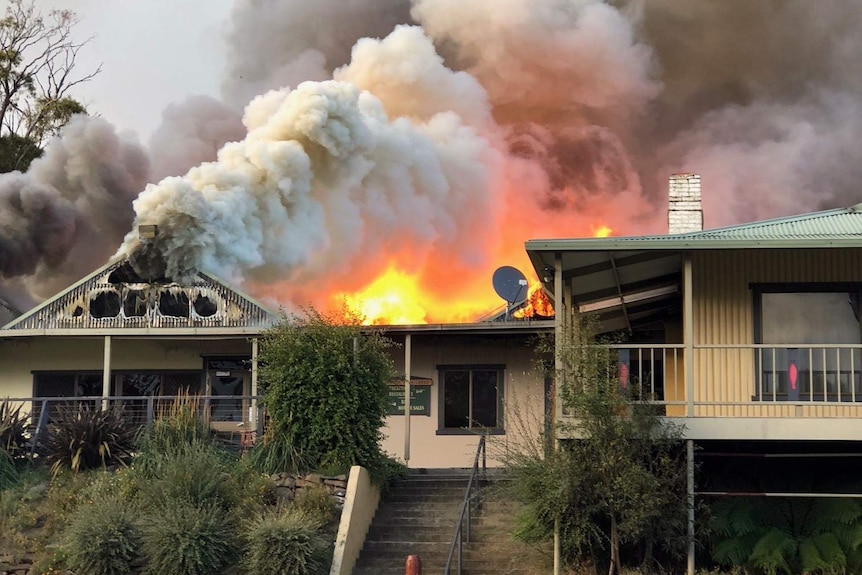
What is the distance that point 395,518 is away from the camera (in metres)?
16.8

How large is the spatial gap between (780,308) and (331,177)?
56.7 feet

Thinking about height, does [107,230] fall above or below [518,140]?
below

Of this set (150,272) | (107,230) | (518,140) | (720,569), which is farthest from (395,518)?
(518,140)

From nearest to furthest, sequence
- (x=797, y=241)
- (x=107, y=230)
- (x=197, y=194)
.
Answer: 1. (x=797, y=241)
2. (x=197, y=194)
3. (x=107, y=230)

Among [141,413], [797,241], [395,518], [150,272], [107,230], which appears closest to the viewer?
[797,241]

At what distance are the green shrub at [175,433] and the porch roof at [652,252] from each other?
5894mm

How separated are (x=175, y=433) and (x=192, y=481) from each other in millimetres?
2110

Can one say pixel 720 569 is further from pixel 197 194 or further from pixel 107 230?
pixel 107 230

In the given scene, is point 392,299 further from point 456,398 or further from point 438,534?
point 438,534

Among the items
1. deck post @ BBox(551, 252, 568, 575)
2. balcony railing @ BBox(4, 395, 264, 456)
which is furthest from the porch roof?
balcony railing @ BBox(4, 395, 264, 456)

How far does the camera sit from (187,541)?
14.3 meters

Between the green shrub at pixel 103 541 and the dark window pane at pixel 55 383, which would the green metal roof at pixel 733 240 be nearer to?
the green shrub at pixel 103 541

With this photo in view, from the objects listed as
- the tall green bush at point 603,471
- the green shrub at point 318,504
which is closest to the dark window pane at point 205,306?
the green shrub at point 318,504

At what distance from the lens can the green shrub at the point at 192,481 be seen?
50.4ft
